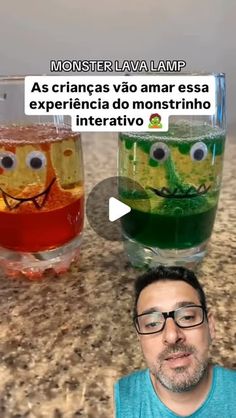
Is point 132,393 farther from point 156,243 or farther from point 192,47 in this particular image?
point 192,47

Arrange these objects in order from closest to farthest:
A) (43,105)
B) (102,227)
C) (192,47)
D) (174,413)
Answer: (174,413) < (43,105) < (102,227) < (192,47)

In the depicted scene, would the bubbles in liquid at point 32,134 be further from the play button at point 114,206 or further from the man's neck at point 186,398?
the man's neck at point 186,398

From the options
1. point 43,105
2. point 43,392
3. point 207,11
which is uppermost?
point 207,11

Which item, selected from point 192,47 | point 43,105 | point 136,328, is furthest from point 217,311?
point 192,47

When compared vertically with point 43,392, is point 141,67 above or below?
above

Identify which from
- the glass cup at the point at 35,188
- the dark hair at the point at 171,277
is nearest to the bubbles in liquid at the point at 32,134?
the glass cup at the point at 35,188

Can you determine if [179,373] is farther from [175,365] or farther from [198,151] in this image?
[198,151]

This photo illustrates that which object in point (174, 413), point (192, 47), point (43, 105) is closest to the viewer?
point (174, 413)
